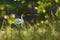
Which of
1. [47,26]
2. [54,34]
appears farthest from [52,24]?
[54,34]

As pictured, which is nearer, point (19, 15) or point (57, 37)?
point (57, 37)

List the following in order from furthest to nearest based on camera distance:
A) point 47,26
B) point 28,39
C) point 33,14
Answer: point 33,14
point 47,26
point 28,39

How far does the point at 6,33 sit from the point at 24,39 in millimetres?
383

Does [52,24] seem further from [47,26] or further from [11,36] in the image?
[11,36]

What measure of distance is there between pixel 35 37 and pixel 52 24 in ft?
1.92

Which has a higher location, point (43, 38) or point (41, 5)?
point (41, 5)

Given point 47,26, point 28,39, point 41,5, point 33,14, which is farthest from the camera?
point 33,14

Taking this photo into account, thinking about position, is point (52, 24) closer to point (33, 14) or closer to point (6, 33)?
point (6, 33)

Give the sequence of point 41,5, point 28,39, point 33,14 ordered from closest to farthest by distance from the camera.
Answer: point 28,39
point 41,5
point 33,14

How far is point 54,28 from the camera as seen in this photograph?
3846mm

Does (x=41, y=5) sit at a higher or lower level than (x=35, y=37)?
higher

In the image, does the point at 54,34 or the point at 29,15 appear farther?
the point at 29,15

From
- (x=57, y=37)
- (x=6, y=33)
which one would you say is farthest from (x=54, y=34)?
(x=6, y=33)

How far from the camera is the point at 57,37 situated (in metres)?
3.62
